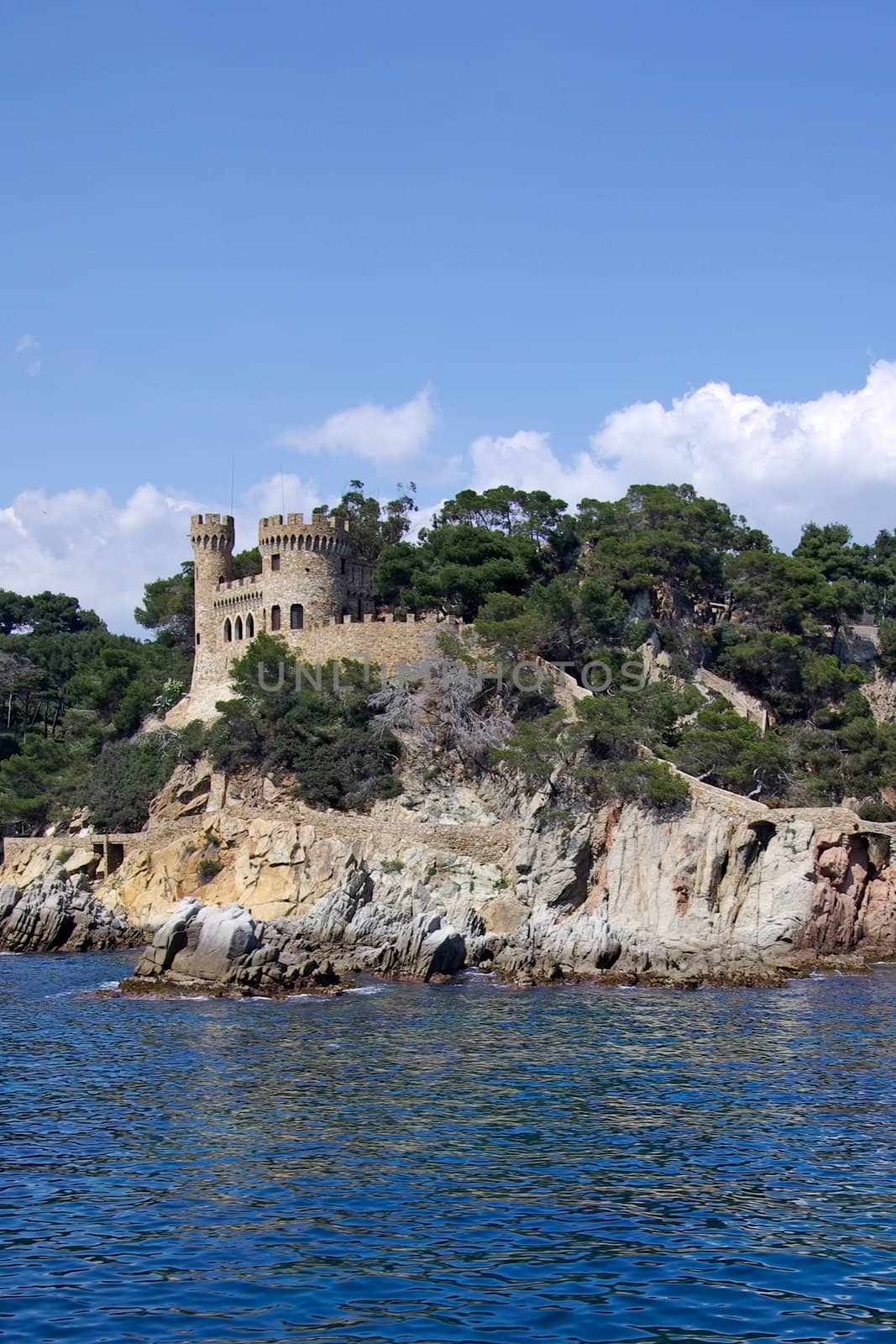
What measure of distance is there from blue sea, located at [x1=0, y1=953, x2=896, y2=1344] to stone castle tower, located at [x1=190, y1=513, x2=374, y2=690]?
83.2ft

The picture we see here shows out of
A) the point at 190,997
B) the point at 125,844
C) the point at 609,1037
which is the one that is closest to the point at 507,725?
the point at 125,844

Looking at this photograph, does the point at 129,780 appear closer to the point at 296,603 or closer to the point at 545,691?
the point at 296,603

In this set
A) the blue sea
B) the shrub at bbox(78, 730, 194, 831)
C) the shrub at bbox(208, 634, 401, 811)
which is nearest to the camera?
the blue sea

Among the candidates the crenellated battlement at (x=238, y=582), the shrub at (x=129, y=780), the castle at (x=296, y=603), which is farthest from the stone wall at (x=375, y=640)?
the shrub at (x=129, y=780)

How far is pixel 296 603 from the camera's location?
171 feet

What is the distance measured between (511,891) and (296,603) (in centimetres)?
1633

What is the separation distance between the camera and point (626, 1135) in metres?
18.6

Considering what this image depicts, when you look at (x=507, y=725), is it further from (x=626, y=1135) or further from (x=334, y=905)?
(x=626, y=1135)

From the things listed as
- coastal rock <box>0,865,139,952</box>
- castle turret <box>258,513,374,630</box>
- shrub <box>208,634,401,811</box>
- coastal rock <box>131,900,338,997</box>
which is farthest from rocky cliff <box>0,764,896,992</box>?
castle turret <box>258,513,374,630</box>

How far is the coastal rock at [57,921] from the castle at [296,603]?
11.6m

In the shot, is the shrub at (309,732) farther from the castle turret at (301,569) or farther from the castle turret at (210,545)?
the castle turret at (210,545)

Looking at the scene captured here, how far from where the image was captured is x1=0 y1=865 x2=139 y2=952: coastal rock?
42312mm

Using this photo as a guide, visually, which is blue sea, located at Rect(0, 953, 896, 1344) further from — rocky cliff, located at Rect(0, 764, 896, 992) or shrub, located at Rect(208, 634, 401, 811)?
shrub, located at Rect(208, 634, 401, 811)

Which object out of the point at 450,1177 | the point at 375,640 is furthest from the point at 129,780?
the point at 450,1177
